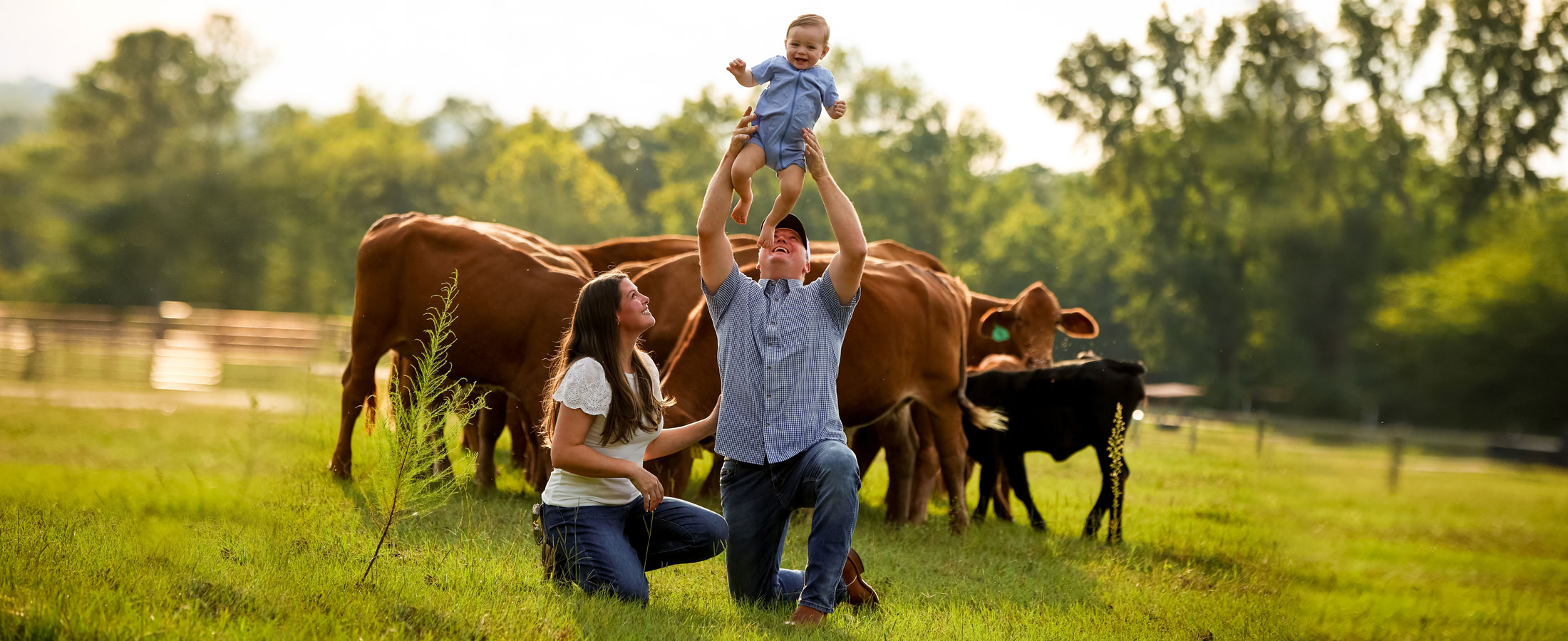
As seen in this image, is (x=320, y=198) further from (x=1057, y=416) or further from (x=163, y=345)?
(x=1057, y=416)

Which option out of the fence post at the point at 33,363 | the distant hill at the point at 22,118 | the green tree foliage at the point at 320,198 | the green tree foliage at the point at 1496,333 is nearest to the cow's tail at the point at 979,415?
the fence post at the point at 33,363

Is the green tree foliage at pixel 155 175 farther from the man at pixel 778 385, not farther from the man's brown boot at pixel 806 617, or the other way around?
the man's brown boot at pixel 806 617

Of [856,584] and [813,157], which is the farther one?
[856,584]

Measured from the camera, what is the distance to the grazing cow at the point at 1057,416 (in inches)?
355

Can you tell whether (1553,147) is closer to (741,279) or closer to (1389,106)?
(1389,106)

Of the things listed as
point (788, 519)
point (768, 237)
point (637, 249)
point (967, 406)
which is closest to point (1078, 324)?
point (967, 406)

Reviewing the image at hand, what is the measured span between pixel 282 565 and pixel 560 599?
124cm

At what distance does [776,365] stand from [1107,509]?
15.7ft

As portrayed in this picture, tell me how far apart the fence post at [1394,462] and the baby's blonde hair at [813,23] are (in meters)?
15.1

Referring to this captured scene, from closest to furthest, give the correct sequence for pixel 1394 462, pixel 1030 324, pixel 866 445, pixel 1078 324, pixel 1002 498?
pixel 866 445 < pixel 1002 498 < pixel 1030 324 < pixel 1078 324 < pixel 1394 462

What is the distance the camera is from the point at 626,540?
5129 mm

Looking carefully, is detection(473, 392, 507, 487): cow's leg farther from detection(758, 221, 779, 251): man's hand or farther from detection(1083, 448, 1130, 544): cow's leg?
detection(1083, 448, 1130, 544): cow's leg

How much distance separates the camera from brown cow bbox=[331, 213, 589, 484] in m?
8.42

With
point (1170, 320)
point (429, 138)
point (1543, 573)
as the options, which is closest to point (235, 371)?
point (1543, 573)
